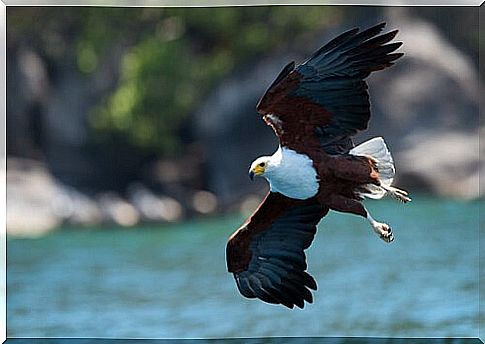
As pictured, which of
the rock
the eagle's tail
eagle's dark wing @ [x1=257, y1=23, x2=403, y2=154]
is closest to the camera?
eagle's dark wing @ [x1=257, y1=23, x2=403, y2=154]

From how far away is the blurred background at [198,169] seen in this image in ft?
14.4

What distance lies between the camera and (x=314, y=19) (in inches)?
173

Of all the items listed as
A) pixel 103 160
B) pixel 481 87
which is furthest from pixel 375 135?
pixel 103 160

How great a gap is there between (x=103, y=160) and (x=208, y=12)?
0.76 m

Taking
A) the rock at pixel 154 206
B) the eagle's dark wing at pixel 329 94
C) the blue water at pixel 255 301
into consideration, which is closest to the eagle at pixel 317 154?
the eagle's dark wing at pixel 329 94

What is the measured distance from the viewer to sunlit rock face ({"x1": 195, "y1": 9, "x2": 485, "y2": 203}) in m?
4.42

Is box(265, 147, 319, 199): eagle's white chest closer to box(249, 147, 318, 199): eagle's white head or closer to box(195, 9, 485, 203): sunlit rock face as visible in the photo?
box(249, 147, 318, 199): eagle's white head

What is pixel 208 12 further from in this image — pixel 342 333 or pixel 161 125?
pixel 342 333

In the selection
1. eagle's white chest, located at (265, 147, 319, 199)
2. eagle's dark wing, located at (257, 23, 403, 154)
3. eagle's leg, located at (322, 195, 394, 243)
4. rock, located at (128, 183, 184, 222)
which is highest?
rock, located at (128, 183, 184, 222)

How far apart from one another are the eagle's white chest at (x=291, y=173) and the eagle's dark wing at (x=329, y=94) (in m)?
0.05

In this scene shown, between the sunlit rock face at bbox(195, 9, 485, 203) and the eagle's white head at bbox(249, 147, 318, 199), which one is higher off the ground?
the sunlit rock face at bbox(195, 9, 485, 203)

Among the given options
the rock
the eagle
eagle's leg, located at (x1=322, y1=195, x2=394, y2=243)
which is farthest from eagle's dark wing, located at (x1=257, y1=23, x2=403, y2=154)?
the rock

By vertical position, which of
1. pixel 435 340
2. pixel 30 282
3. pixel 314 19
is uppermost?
pixel 314 19

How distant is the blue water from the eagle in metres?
0.73
